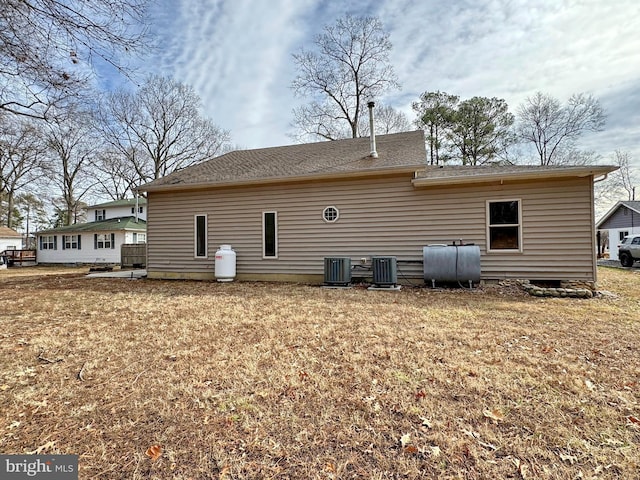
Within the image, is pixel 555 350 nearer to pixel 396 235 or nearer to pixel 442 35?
pixel 396 235

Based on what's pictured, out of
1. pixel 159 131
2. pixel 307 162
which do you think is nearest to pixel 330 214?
pixel 307 162

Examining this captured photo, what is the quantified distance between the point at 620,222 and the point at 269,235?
81.3 ft

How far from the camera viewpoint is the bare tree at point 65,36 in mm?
4312

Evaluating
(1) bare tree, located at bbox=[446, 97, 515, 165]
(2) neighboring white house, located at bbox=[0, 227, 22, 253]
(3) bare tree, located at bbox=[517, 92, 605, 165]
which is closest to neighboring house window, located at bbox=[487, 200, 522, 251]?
(1) bare tree, located at bbox=[446, 97, 515, 165]

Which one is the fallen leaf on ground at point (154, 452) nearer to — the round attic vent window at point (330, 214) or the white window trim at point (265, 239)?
the round attic vent window at point (330, 214)

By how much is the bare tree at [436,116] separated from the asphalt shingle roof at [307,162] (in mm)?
9425

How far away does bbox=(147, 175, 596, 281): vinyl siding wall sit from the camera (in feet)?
24.7

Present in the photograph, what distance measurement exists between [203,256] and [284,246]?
2.92 m

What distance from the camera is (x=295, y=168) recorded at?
31.8 feet

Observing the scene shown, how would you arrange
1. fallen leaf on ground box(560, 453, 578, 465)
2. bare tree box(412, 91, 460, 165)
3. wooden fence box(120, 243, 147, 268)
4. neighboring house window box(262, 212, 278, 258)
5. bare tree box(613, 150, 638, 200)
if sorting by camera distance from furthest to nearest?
bare tree box(613, 150, 638, 200) → bare tree box(412, 91, 460, 165) → wooden fence box(120, 243, 147, 268) → neighboring house window box(262, 212, 278, 258) → fallen leaf on ground box(560, 453, 578, 465)

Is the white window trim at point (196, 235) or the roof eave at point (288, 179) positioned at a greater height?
the roof eave at point (288, 179)

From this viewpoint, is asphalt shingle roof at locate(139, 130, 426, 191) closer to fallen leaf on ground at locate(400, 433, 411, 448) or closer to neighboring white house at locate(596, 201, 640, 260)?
fallen leaf on ground at locate(400, 433, 411, 448)

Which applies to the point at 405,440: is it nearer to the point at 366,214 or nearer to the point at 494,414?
the point at 494,414

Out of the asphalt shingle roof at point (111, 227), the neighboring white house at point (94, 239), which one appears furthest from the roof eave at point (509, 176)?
the asphalt shingle roof at point (111, 227)
